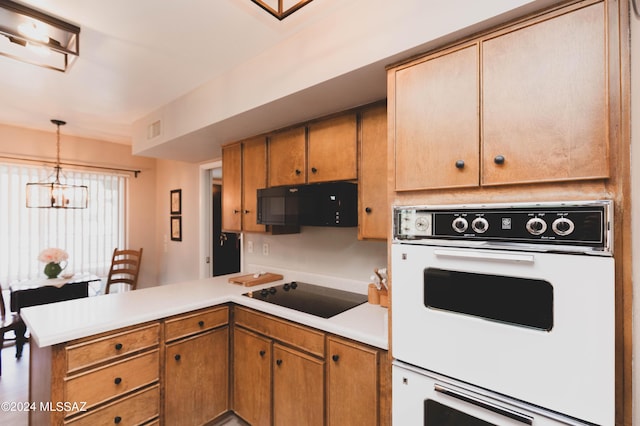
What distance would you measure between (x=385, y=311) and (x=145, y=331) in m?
1.44

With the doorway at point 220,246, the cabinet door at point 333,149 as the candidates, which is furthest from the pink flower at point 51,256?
the cabinet door at point 333,149

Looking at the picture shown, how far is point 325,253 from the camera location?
250 cm

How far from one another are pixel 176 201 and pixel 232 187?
1.96 metres

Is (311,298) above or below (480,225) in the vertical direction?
below

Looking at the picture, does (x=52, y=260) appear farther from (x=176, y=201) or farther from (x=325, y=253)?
(x=325, y=253)

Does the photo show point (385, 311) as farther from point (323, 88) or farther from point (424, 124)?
point (323, 88)

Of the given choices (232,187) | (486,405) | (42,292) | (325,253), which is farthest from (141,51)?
(42,292)

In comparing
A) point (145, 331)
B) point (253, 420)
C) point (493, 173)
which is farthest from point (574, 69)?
point (253, 420)

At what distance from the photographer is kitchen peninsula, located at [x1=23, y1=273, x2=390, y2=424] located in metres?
1.53

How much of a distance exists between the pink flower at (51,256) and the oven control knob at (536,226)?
168 inches

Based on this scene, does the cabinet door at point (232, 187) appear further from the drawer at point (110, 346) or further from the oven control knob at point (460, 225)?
the oven control knob at point (460, 225)

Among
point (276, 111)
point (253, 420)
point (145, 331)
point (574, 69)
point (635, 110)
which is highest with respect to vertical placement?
point (276, 111)

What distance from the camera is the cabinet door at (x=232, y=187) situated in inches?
109

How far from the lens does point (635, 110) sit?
918 millimetres
